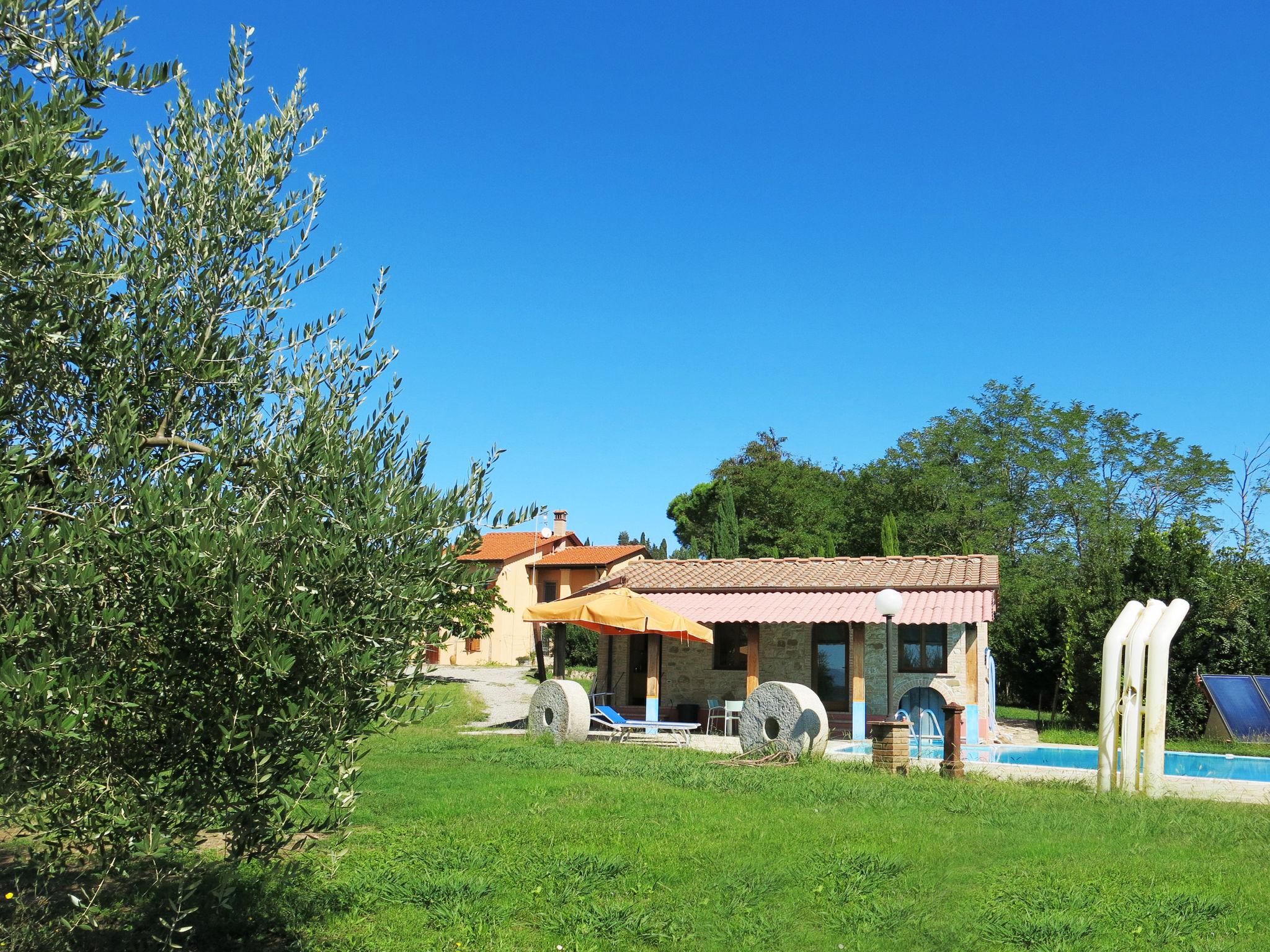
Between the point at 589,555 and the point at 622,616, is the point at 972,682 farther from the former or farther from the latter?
the point at 589,555

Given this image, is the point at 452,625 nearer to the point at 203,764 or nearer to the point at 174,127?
the point at 203,764

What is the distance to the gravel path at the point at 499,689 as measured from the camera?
23.8m

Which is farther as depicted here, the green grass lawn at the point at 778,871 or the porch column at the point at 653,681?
the porch column at the point at 653,681

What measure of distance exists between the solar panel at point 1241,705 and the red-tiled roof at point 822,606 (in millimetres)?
4875

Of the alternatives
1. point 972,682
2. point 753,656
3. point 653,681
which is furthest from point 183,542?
point 972,682

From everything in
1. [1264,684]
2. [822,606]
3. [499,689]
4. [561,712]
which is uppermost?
[822,606]

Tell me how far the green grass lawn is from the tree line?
1228 centimetres

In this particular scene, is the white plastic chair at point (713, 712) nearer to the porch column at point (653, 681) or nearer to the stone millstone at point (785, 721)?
the porch column at point (653, 681)

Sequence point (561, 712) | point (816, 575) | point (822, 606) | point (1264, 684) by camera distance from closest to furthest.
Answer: point (561, 712), point (1264, 684), point (822, 606), point (816, 575)

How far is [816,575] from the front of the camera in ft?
81.5

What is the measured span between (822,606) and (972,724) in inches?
157

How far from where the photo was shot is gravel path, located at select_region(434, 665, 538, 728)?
23812mm

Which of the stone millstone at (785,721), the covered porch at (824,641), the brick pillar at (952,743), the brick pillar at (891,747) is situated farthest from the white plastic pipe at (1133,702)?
the covered porch at (824,641)

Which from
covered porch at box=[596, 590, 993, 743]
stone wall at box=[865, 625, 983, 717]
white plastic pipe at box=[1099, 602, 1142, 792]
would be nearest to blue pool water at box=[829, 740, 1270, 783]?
covered porch at box=[596, 590, 993, 743]
